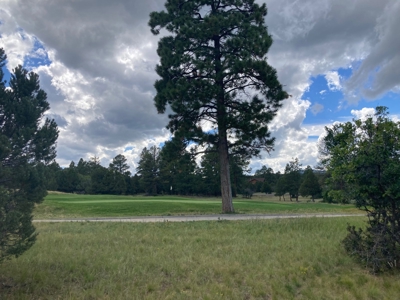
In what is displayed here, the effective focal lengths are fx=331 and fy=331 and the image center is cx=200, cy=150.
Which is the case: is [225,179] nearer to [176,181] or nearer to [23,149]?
[23,149]

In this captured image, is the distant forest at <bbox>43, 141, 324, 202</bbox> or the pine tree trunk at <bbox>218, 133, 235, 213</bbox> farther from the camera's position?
the distant forest at <bbox>43, 141, 324, 202</bbox>

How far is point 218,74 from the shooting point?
1650 centimetres

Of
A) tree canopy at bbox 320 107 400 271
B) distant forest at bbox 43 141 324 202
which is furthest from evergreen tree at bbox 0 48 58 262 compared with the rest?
distant forest at bbox 43 141 324 202

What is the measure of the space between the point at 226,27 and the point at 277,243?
1224 cm

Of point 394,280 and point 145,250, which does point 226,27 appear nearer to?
point 145,250

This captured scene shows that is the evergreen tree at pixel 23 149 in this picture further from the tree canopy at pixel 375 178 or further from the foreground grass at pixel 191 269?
the tree canopy at pixel 375 178

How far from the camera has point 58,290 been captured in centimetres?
568

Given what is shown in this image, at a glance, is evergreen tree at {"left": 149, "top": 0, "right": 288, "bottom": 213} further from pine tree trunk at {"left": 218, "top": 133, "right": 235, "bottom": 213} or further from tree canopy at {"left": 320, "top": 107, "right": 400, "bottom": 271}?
tree canopy at {"left": 320, "top": 107, "right": 400, "bottom": 271}

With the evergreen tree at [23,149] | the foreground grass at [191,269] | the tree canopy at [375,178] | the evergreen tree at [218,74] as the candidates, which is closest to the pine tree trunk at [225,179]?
the evergreen tree at [218,74]

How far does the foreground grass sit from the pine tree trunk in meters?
7.44

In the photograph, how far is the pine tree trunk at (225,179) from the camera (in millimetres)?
17406

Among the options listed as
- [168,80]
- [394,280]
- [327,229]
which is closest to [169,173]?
[168,80]

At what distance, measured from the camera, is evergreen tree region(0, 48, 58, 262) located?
520 centimetres

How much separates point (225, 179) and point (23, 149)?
12.5 m
